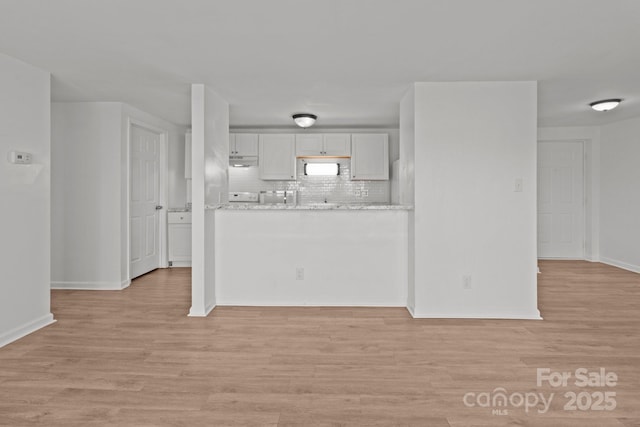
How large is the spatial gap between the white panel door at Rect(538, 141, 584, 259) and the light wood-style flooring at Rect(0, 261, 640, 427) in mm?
2825

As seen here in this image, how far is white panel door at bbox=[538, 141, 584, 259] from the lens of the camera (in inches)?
277

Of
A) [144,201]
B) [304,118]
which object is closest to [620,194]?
[304,118]

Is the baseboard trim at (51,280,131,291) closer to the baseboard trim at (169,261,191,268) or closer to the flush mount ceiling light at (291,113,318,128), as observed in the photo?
the baseboard trim at (169,261,191,268)

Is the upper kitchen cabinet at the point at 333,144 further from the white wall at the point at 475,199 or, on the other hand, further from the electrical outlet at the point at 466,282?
the electrical outlet at the point at 466,282

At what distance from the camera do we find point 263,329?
3.57m

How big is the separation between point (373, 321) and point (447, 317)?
0.74 m

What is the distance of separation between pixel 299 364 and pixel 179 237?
Result: 4.20 m

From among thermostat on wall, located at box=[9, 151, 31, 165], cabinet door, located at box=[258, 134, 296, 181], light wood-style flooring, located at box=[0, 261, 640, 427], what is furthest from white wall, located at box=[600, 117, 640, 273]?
thermostat on wall, located at box=[9, 151, 31, 165]

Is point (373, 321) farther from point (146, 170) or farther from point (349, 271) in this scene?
point (146, 170)

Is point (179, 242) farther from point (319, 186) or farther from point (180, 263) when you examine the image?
point (319, 186)

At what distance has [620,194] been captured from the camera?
21.2 ft

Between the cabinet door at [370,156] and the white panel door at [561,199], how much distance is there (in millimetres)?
2812

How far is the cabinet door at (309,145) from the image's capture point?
6.66 meters

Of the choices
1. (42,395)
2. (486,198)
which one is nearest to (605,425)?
(486,198)
